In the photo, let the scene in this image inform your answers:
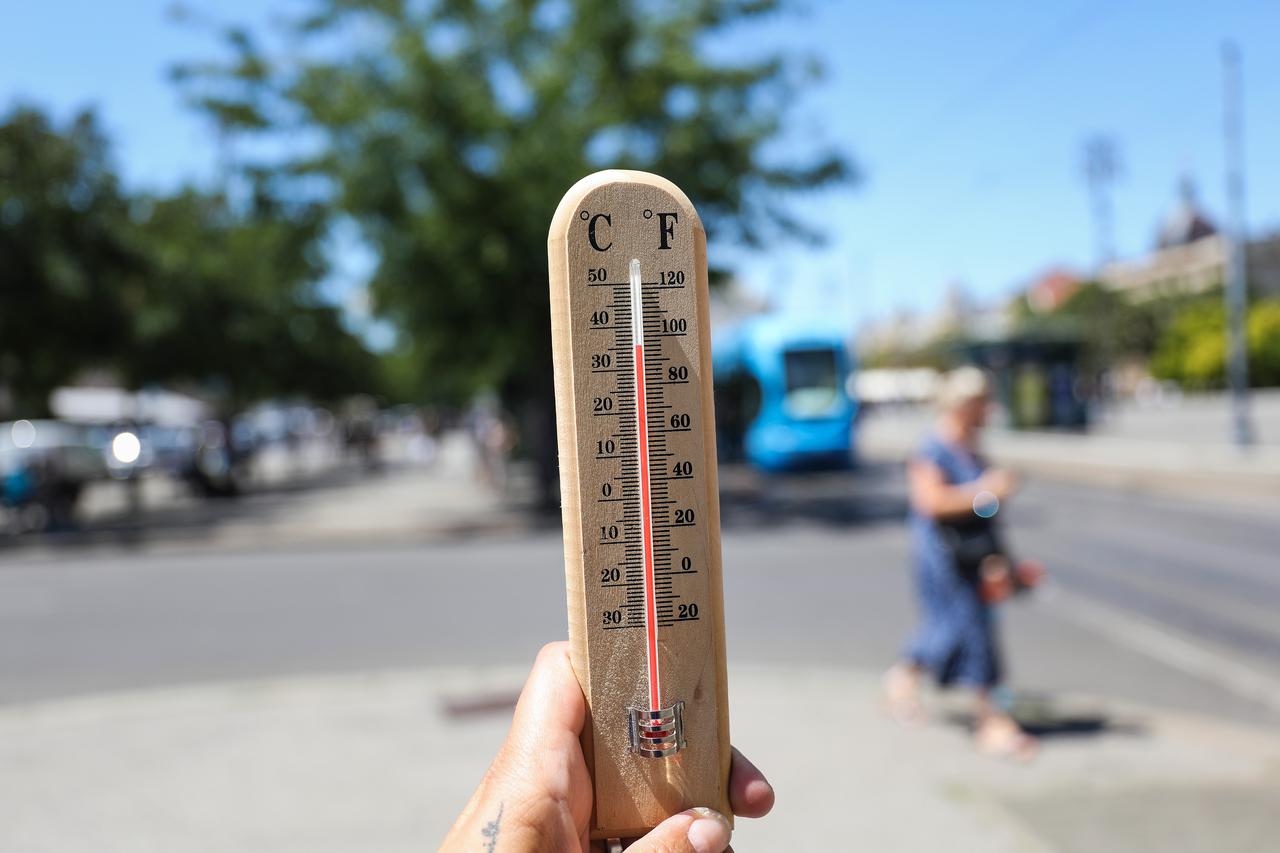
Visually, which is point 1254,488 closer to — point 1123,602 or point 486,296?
point 1123,602

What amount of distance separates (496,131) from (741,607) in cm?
869

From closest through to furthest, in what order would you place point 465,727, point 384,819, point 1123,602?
point 384,819 → point 465,727 → point 1123,602

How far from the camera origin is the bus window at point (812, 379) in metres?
21.8

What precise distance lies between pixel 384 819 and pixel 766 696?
244cm

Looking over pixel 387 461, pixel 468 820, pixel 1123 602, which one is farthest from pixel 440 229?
pixel 387 461

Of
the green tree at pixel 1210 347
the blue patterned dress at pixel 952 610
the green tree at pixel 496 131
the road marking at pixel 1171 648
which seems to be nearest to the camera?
the blue patterned dress at pixel 952 610

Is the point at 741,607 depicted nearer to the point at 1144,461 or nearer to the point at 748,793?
the point at 748,793

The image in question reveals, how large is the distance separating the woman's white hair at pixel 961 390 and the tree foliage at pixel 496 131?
9543 millimetres

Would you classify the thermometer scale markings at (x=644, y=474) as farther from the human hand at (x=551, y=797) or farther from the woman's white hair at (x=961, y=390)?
the woman's white hair at (x=961, y=390)

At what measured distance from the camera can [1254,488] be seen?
1675 cm

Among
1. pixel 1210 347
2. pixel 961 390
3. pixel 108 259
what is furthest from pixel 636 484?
pixel 1210 347

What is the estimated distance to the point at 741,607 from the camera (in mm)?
9461

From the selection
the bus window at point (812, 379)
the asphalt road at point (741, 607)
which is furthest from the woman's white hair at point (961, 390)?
the bus window at point (812, 379)

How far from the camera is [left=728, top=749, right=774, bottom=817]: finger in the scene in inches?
54.9
